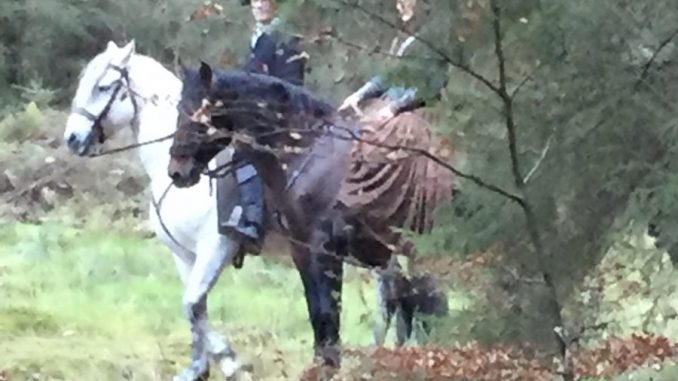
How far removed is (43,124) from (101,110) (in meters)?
6.40

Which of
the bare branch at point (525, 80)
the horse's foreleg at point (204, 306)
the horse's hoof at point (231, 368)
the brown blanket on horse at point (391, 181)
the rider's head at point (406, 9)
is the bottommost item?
the horse's hoof at point (231, 368)

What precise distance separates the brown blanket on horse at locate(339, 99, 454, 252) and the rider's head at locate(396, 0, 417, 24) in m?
1.24

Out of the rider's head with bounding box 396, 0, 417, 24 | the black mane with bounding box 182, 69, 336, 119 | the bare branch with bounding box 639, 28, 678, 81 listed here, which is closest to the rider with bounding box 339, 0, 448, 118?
the rider's head with bounding box 396, 0, 417, 24

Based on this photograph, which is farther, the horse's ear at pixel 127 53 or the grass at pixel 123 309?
the grass at pixel 123 309

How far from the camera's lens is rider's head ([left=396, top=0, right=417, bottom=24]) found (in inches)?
116

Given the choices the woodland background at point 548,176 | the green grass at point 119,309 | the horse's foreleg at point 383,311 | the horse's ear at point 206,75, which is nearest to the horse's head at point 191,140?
the horse's ear at point 206,75

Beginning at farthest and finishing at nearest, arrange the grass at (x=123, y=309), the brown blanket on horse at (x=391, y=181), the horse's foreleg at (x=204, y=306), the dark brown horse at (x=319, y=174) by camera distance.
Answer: the grass at (x=123, y=309), the horse's foreleg at (x=204, y=306), the dark brown horse at (x=319, y=174), the brown blanket on horse at (x=391, y=181)

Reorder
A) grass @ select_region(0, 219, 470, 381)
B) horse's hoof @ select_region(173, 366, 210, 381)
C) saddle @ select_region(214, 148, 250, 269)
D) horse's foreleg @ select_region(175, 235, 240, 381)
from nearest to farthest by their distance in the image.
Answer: saddle @ select_region(214, 148, 250, 269)
horse's foreleg @ select_region(175, 235, 240, 381)
horse's hoof @ select_region(173, 366, 210, 381)
grass @ select_region(0, 219, 470, 381)

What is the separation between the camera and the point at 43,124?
11750 mm

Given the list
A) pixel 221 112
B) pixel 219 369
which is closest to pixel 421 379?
pixel 221 112

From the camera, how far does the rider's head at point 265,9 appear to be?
333cm

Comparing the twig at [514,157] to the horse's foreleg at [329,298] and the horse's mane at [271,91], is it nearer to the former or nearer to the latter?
the horse's mane at [271,91]

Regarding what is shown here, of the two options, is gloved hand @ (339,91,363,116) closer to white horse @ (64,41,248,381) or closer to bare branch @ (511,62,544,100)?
white horse @ (64,41,248,381)

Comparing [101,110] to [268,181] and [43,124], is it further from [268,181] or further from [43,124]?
[43,124]
